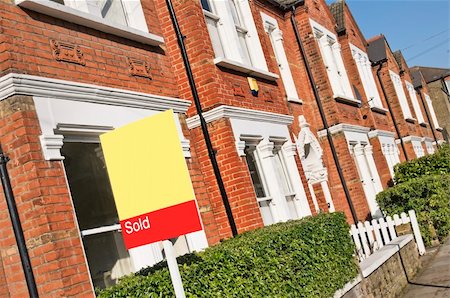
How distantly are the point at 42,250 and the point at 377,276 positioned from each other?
565 centimetres

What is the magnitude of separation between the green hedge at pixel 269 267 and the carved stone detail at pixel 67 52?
7.90 ft

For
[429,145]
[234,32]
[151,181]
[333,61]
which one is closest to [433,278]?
[234,32]

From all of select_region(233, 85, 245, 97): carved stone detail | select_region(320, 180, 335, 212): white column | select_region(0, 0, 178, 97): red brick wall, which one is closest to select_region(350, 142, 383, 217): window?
select_region(320, 180, 335, 212): white column

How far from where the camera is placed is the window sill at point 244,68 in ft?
27.2

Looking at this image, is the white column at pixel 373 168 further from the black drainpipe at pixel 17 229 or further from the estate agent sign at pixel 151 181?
the estate agent sign at pixel 151 181

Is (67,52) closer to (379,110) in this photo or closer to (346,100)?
(346,100)

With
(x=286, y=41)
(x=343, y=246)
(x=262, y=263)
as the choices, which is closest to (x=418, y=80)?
(x=286, y=41)

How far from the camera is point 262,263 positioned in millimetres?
5410

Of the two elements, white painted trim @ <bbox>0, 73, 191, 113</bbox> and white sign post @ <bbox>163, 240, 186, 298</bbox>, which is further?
white painted trim @ <bbox>0, 73, 191, 113</bbox>

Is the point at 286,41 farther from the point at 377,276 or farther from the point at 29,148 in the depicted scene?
the point at 29,148

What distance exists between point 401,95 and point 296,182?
17264mm

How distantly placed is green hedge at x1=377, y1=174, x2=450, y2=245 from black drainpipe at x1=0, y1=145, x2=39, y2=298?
31.9ft

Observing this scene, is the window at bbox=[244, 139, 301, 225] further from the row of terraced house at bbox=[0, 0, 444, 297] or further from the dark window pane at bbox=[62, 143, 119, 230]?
the dark window pane at bbox=[62, 143, 119, 230]

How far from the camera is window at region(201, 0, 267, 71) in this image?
30.0ft
